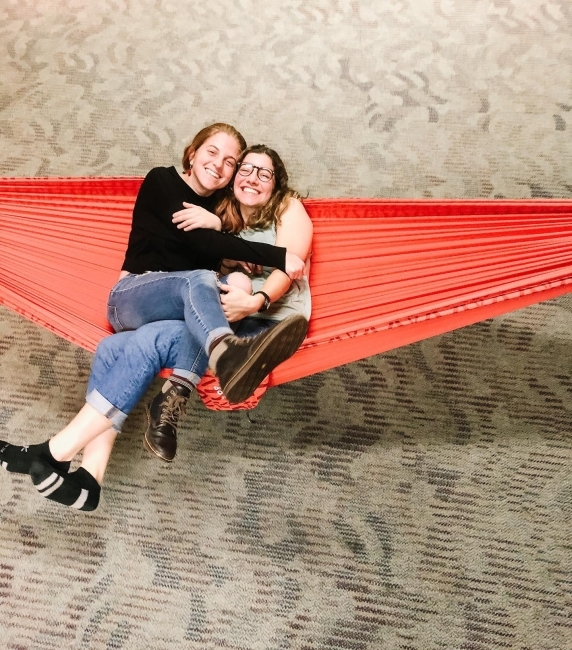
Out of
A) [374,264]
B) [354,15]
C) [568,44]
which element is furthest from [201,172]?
[568,44]

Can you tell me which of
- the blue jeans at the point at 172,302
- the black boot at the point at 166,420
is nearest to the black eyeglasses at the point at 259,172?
the blue jeans at the point at 172,302

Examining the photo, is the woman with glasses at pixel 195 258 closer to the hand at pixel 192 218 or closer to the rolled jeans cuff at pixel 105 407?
the hand at pixel 192 218

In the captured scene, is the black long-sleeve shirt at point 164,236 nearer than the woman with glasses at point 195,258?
No

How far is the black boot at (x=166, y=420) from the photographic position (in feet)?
3.49

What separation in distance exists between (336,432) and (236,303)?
47cm

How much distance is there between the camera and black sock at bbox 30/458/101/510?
1026mm

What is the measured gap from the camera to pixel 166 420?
1.07 m

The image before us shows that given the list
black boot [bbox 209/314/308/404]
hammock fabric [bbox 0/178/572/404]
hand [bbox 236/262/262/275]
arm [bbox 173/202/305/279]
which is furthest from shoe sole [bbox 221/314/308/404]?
hand [bbox 236/262/262/275]

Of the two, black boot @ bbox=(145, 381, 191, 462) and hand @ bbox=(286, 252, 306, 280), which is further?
hand @ bbox=(286, 252, 306, 280)

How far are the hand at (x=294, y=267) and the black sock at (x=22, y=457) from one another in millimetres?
631

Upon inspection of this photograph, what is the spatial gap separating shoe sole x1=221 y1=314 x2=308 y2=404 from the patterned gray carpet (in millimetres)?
424

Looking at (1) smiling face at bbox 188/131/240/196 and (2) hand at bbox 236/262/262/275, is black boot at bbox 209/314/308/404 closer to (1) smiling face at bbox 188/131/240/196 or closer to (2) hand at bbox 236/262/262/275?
(2) hand at bbox 236/262/262/275

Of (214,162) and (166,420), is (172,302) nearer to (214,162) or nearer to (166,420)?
(166,420)

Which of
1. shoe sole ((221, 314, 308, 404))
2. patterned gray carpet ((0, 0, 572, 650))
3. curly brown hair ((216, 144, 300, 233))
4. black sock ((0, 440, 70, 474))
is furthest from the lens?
curly brown hair ((216, 144, 300, 233))
